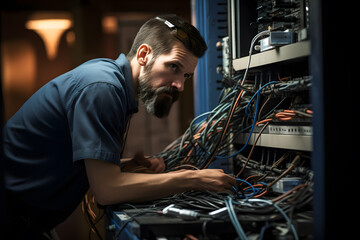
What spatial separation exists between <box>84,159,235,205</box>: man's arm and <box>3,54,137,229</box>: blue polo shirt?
0.05 metres

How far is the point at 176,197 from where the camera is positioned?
1222mm

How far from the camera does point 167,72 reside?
1.50 meters

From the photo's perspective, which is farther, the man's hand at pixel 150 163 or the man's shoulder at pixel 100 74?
the man's hand at pixel 150 163

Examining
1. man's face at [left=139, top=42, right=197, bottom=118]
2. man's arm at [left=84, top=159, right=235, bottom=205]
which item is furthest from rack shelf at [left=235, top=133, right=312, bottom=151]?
man's face at [left=139, top=42, right=197, bottom=118]

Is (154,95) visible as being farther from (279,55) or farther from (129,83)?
(279,55)

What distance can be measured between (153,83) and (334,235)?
88 cm

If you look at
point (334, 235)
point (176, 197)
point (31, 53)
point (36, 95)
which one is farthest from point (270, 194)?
point (31, 53)

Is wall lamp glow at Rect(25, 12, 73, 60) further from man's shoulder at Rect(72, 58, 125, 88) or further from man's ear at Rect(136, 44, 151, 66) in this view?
man's shoulder at Rect(72, 58, 125, 88)

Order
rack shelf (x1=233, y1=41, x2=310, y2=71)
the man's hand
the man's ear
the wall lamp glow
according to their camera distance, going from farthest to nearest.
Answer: the wall lamp glow → the man's hand → the man's ear → rack shelf (x1=233, y1=41, x2=310, y2=71)

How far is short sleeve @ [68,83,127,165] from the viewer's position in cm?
115

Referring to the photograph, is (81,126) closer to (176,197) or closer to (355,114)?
(176,197)

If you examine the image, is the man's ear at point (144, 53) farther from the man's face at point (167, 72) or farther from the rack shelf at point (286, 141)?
the rack shelf at point (286, 141)

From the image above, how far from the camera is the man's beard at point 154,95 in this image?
1.52 metres

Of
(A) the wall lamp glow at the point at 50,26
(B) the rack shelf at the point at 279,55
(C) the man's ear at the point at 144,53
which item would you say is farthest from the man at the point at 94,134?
(A) the wall lamp glow at the point at 50,26
